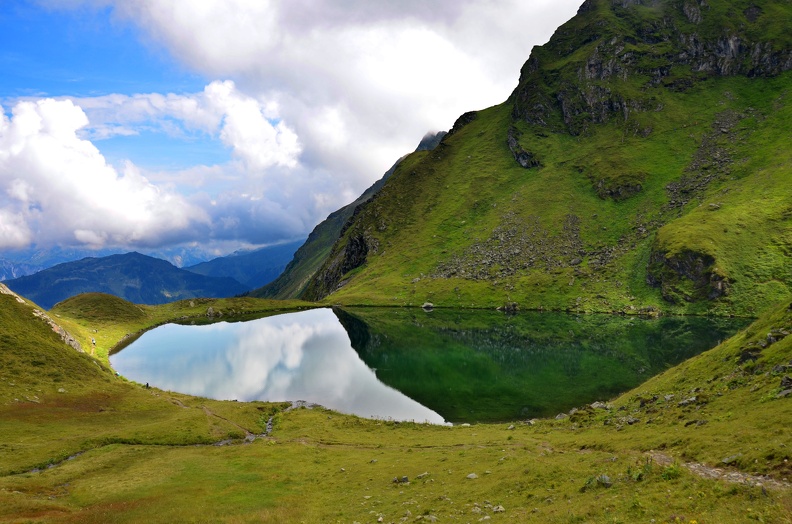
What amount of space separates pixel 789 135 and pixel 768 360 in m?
211

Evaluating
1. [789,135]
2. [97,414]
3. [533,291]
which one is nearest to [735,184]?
[789,135]

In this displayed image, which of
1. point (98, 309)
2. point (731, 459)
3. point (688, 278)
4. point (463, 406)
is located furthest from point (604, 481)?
point (98, 309)

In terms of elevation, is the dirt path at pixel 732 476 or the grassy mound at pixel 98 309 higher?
the grassy mound at pixel 98 309

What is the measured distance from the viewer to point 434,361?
96.2 meters

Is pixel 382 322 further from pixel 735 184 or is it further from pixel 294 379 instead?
pixel 735 184

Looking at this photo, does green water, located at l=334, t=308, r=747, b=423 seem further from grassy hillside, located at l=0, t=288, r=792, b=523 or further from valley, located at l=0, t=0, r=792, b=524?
grassy hillside, located at l=0, t=288, r=792, b=523

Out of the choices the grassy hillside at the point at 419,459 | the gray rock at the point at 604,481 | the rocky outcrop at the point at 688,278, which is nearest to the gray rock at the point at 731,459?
the grassy hillside at the point at 419,459

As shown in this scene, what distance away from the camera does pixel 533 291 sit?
17400cm

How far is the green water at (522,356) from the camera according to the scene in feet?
222

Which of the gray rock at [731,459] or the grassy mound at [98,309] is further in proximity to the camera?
the grassy mound at [98,309]

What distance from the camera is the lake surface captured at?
69.9 m

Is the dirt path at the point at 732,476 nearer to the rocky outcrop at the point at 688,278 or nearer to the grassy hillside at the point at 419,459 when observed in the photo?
the grassy hillside at the point at 419,459

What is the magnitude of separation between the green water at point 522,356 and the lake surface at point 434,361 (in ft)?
0.84

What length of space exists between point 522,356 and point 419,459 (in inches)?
2458
